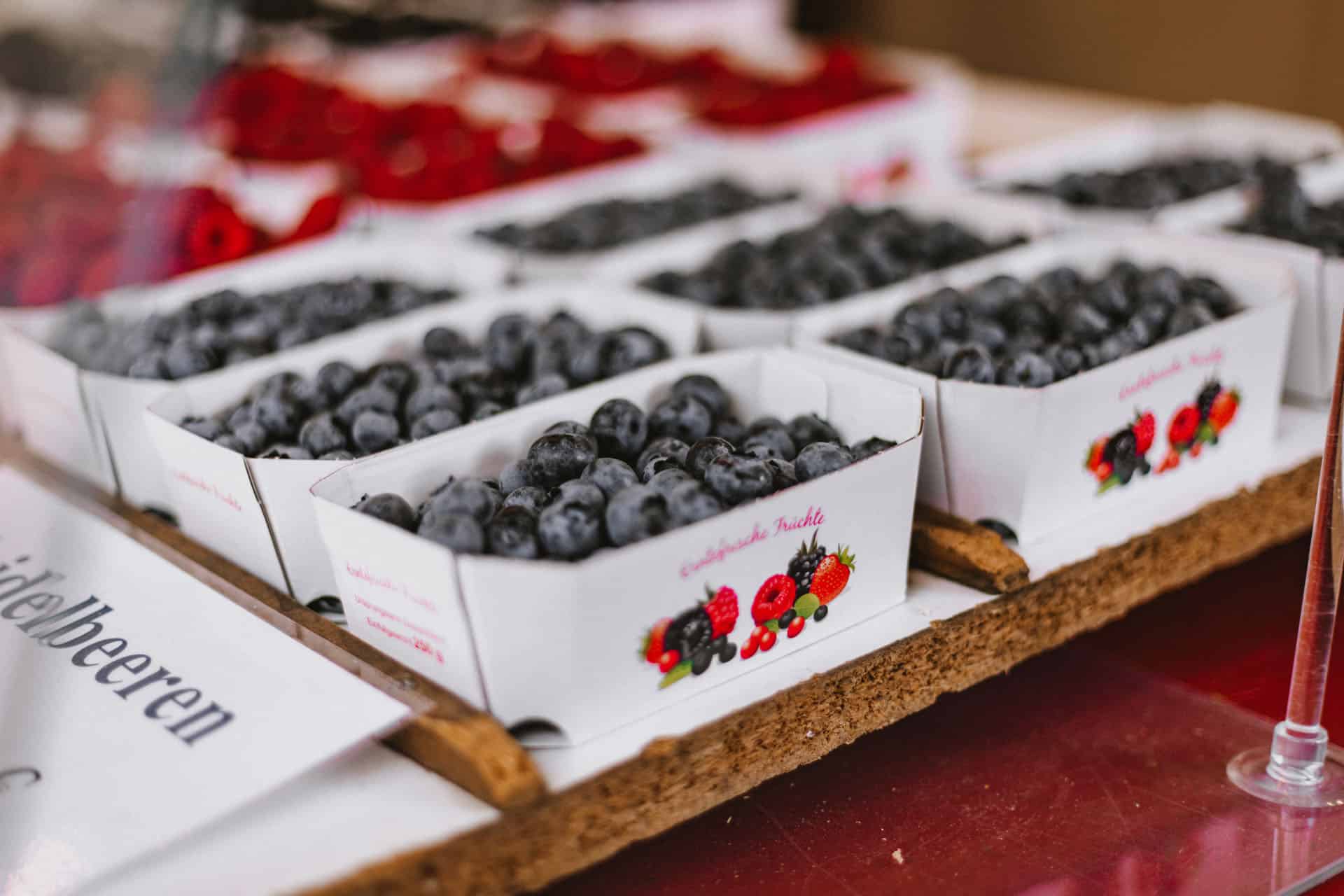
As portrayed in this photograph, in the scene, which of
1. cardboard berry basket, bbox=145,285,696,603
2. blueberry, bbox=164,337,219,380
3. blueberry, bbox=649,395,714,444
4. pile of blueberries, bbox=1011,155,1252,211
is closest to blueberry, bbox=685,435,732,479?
blueberry, bbox=649,395,714,444

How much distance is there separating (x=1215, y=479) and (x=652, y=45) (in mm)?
2773

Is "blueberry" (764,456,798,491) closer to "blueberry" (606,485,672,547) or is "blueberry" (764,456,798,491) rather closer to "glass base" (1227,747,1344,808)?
"blueberry" (606,485,672,547)

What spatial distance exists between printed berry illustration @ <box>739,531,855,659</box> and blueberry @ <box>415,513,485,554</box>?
25cm

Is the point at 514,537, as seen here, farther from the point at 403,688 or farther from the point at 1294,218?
the point at 1294,218

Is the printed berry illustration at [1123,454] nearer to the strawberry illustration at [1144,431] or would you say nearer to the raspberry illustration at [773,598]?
the strawberry illustration at [1144,431]

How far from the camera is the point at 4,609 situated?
1298 millimetres

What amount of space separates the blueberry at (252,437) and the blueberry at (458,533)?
1.17ft

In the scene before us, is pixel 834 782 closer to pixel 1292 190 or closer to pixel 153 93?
pixel 1292 190

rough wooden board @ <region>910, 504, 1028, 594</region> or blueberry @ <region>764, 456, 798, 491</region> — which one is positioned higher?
blueberry @ <region>764, 456, 798, 491</region>

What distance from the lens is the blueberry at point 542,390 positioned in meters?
1.51

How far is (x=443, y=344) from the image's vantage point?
1.71 m

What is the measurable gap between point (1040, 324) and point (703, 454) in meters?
0.56

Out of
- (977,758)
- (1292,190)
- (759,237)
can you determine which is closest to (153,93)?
(759,237)

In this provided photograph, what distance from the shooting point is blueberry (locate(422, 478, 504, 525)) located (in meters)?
1.17
